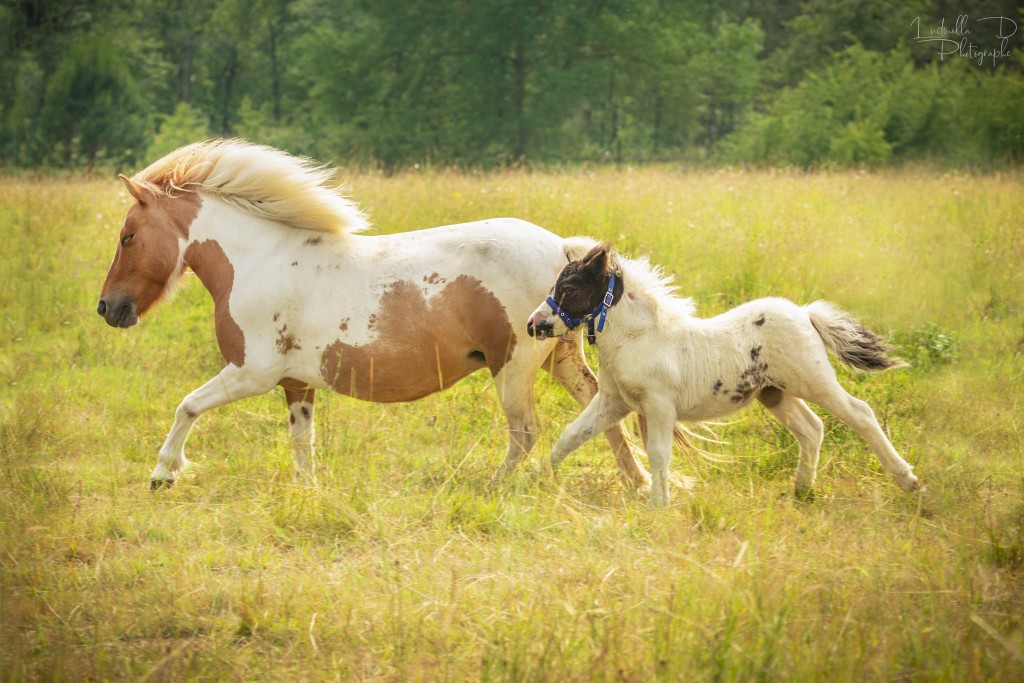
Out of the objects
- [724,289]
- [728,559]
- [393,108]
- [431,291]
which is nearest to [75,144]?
[393,108]

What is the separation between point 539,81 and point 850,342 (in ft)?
85.1

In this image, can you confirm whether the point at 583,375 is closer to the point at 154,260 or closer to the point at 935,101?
the point at 154,260

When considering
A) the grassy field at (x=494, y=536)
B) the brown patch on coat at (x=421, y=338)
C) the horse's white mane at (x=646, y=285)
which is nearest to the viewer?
the grassy field at (x=494, y=536)

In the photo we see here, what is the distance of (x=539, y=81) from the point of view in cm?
2934

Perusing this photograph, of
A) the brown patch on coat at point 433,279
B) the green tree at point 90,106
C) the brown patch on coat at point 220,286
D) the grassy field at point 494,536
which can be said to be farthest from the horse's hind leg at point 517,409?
the green tree at point 90,106

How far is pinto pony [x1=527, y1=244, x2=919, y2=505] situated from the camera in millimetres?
4621

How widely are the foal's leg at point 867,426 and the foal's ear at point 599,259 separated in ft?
4.06

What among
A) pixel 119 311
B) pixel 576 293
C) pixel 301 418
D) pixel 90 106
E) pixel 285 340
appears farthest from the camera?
pixel 90 106

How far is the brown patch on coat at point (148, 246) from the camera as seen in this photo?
546cm

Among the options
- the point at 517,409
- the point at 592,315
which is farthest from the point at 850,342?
the point at 517,409

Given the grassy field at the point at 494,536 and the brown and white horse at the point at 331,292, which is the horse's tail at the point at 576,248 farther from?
the grassy field at the point at 494,536

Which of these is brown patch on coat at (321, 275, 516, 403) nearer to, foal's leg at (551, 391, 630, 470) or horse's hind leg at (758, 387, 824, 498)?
foal's leg at (551, 391, 630, 470)

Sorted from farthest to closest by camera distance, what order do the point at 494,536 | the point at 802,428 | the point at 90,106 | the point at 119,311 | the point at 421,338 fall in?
the point at 90,106, the point at 119,311, the point at 421,338, the point at 802,428, the point at 494,536

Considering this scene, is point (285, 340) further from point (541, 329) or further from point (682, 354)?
point (682, 354)
